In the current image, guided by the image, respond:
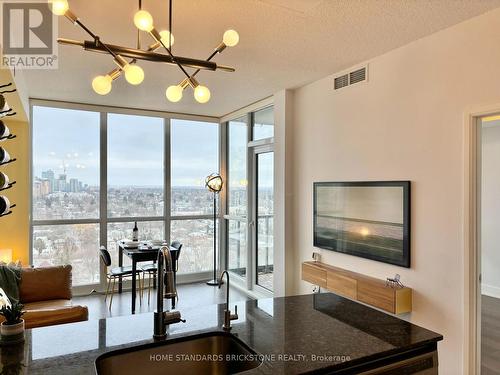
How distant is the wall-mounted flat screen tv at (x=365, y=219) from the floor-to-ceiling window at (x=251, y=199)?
4.03 feet

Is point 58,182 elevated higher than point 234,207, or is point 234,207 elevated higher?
point 58,182

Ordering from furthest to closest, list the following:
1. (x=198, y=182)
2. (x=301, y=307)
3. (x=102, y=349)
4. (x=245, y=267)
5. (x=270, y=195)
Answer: (x=198, y=182)
(x=245, y=267)
(x=270, y=195)
(x=301, y=307)
(x=102, y=349)

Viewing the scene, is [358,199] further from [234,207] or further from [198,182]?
[198,182]

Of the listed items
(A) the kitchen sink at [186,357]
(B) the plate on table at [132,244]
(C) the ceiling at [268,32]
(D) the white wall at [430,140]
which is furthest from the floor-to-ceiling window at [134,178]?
(A) the kitchen sink at [186,357]

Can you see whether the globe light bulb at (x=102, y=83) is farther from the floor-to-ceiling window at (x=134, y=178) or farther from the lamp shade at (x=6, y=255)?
the floor-to-ceiling window at (x=134, y=178)

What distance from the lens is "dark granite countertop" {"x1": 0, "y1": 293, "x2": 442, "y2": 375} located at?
1284 millimetres

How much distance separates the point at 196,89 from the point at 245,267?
4.13 meters

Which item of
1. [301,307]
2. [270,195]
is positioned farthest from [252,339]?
[270,195]

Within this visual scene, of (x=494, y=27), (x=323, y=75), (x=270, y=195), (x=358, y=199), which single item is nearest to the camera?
(x=494, y=27)

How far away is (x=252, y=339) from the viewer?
148 centimetres

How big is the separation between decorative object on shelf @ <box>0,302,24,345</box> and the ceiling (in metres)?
1.99

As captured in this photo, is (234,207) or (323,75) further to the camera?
(234,207)

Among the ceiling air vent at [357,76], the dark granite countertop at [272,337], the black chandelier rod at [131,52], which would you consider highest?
the ceiling air vent at [357,76]

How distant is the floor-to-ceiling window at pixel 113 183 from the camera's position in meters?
5.18
